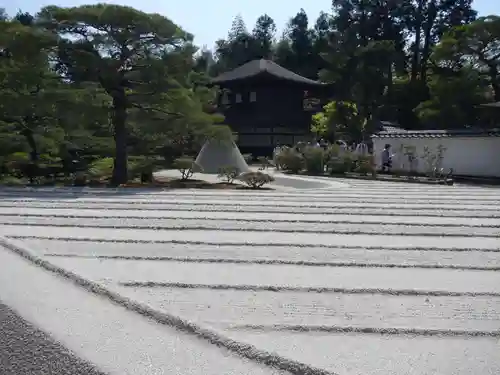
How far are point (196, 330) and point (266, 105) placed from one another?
2363 cm

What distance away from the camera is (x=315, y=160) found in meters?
17.0

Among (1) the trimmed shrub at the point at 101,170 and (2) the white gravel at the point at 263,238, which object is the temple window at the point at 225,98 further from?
(2) the white gravel at the point at 263,238

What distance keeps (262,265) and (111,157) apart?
10.1 m

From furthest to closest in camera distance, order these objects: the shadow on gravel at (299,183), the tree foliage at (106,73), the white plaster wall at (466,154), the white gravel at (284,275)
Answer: the white plaster wall at (466,154)
the shadow on gravel at (299,183)
the tree foliage at (106,73)
the white gravel at (284,275)

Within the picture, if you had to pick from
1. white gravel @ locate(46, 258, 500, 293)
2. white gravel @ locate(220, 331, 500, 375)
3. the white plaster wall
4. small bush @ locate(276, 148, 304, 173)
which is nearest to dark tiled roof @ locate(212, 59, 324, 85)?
small bush @ locate(276, 148, 304, 173)

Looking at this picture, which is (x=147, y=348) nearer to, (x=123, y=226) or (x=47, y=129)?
(x=123, y=226)

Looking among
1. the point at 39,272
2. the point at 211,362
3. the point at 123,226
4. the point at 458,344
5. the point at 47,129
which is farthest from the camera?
the point at 47,129

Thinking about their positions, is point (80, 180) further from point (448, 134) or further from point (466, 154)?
point (466, 154)

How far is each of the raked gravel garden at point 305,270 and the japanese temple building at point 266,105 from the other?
17.3 m


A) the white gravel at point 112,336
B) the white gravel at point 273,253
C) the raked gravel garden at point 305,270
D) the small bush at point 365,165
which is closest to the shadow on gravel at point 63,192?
the raked gravel garden at point 305,270

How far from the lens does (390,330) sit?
3.11 meters

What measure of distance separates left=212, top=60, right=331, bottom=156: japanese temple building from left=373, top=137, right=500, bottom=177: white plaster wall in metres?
9.83

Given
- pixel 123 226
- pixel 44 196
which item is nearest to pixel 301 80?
pixel 44 196

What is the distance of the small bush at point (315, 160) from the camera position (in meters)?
16.9
